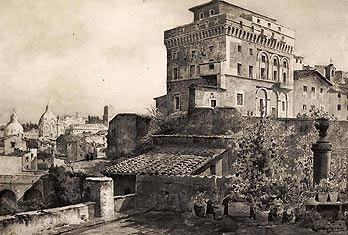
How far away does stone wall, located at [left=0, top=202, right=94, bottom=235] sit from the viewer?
20.2 feet

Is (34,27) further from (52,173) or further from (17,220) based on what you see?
(52,173)

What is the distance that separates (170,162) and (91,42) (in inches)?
146

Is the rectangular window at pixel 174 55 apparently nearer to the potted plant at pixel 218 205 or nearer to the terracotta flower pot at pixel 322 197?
the potted plant at pixel 218 205

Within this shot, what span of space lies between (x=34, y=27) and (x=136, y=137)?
8547 millimetres

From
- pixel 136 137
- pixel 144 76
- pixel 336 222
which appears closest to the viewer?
pixel 336 222

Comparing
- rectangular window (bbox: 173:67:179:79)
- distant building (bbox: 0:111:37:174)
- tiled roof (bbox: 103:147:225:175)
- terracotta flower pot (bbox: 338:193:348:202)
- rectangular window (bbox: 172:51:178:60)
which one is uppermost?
rectangular window (bbox: 172:51:178:60)

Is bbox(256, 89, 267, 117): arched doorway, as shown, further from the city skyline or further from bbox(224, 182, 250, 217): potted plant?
bbox(224, 182, 250, 217): potted plant

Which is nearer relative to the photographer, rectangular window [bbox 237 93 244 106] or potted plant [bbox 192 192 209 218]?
potted plant [bbox 192 192 209 218]

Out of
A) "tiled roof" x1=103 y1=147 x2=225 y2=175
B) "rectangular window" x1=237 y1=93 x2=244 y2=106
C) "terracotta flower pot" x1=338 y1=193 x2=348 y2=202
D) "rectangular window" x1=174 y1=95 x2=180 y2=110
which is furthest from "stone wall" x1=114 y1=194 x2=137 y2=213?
"rectangular window" x1=174 y1=95 x2=180 y2=110

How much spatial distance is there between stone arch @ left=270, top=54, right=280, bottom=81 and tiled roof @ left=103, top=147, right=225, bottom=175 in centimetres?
1212

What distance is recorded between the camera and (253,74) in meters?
21.2

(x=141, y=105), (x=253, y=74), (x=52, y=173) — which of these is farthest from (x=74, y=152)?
(x=141, y=105)

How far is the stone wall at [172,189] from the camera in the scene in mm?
8219

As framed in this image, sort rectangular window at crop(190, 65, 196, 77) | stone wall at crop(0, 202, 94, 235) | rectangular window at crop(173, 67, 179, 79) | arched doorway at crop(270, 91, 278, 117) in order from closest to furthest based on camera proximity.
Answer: stone wall at crop(0, 202, 94, 235) < rectangular window at crop(190, 65, 196, 77) < rectangular window at crop(173, 67, 179, 79) < arched doorway at crop(270, 91, 278, 117)
